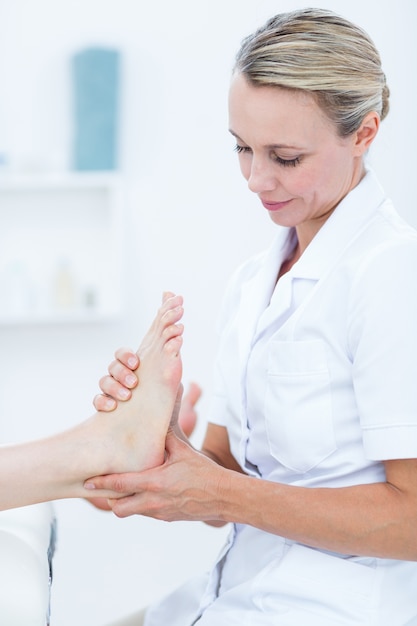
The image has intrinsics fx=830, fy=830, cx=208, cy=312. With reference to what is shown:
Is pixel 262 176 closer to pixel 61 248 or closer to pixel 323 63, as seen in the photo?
pixel 323 63

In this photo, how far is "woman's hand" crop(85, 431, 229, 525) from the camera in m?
1.27

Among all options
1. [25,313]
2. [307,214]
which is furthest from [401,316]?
[25,313]

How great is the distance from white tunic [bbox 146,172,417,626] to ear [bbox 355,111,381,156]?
66 mm

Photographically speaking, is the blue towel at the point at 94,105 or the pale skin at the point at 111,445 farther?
the blue towel at the point at 94,105

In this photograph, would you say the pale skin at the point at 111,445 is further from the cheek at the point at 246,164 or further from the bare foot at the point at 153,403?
A: the cheek at the point at 246,164

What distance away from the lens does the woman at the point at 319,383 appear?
3.93 ft

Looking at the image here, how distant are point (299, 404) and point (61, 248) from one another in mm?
1682

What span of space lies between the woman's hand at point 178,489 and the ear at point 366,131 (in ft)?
1.83

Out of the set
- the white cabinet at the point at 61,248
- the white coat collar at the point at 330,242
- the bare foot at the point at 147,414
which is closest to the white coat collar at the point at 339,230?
the white coat collar at the point at 330,242

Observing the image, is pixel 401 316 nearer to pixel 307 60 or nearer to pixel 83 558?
pixel 307 60

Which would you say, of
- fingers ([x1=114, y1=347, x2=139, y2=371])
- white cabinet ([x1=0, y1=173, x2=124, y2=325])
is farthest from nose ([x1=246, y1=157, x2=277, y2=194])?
white cabinet ([x1=0, y1=173, x2=124, y2=325])

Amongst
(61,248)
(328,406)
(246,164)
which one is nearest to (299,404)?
(328,406)

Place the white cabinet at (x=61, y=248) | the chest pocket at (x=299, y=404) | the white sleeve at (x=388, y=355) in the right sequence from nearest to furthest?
the white sleeve at (x=388, y=355)
the chest pocket at (x=299, y=404)
the white cabinet at (x=61, y=248)

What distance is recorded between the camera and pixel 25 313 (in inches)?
107
